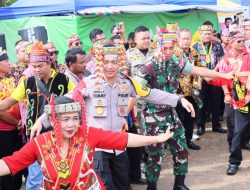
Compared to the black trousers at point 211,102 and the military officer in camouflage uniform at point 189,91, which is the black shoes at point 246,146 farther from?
the black trousers at point 211,102

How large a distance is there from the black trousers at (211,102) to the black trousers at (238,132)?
7.36 ft

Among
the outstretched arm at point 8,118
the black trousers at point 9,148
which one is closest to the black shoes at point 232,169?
the black trousers at point 9,148

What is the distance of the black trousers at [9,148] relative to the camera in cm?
519

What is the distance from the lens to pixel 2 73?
16.8 feet

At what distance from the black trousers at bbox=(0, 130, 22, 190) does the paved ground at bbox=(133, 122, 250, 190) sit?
63.0 inches

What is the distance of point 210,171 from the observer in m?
6.57

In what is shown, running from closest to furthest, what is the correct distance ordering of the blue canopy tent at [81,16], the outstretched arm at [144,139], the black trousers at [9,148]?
the outstretched arm at [144,139] → the black trousers at [9,148] → the blue canopy tent at [81,16]

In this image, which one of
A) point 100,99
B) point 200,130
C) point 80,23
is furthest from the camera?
point 80,23

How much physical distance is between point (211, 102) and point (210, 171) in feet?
8.51

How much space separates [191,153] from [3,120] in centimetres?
354

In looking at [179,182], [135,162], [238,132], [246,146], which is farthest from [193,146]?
[179,182]

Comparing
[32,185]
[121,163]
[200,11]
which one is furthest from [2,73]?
[200,11]

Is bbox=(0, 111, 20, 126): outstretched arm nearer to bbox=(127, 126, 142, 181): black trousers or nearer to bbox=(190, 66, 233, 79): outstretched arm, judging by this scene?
bbox=(127, 126, 142, 181): black trousers

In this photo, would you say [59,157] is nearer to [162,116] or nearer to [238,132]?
[162,116]
